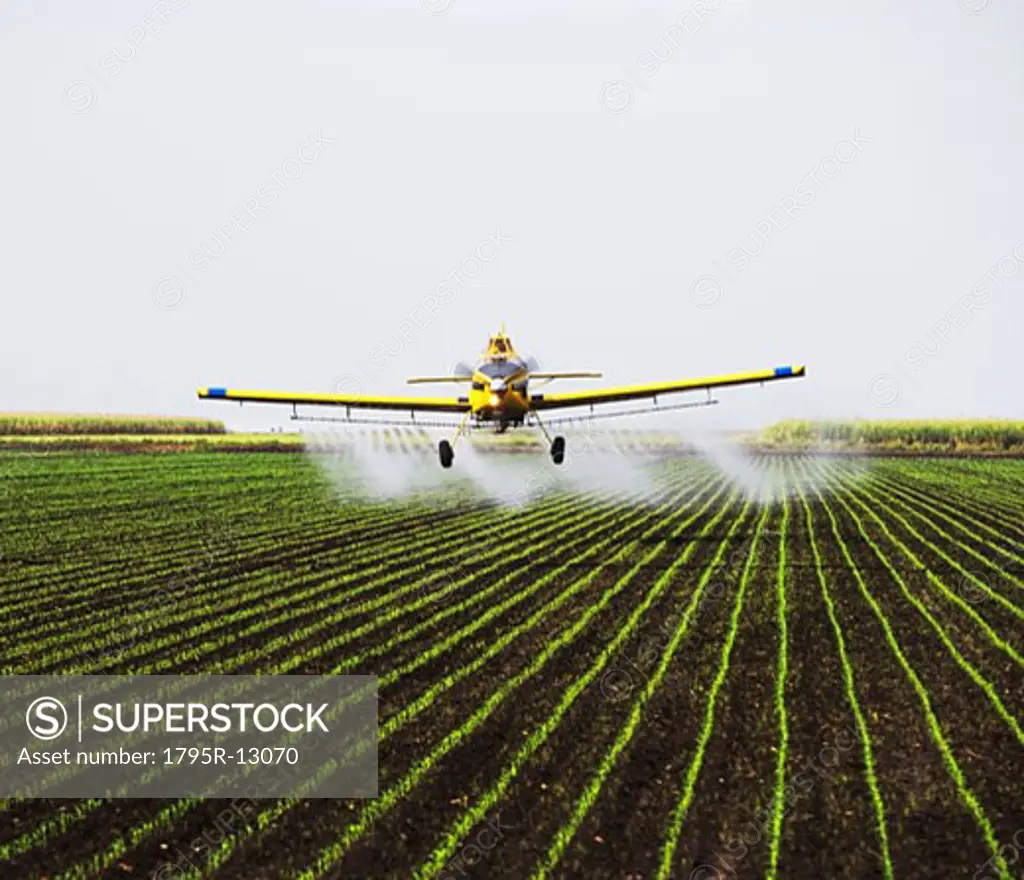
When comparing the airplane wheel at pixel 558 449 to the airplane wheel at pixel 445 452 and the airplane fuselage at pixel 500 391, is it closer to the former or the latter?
the airplane fuselage at pixel 500 391

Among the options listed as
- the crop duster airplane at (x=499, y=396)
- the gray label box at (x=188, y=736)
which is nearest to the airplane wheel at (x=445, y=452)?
Answer: the crop duster airplane at (x=499, y=396)

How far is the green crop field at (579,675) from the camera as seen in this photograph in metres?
8.21

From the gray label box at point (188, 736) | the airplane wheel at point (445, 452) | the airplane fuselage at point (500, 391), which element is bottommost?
the gray label box at point (188, 736)

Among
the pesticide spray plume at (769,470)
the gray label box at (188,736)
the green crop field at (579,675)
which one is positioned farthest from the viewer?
the pesticide spray plume at (769,470)

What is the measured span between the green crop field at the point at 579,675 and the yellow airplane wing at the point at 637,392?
12.4 feet

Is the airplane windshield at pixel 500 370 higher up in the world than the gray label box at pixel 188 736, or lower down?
higher up

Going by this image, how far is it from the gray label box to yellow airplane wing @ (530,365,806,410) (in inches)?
561

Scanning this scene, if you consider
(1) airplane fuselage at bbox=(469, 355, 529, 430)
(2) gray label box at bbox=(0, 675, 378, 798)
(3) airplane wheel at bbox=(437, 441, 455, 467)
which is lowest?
(2) gray label box at bbox=(0, 675, 378, 798)

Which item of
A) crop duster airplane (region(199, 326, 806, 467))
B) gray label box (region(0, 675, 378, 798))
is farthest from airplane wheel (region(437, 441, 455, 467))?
gray label box (region(0, 675, 378, 798))

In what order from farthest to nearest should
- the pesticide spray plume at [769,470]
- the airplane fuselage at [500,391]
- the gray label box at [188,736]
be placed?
the pesticide spray plume at [769,470], the airplane fuselage at [500,391], the gray label box at [188,736]

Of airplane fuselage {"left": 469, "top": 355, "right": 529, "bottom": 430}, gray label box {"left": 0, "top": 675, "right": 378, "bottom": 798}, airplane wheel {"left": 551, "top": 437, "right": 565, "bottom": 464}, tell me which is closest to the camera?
gray label box {"left": 0, "top": 675, "right": 378, "bottom": 798}

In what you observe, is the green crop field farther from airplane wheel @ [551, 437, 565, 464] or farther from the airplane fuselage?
the airplane fuselage

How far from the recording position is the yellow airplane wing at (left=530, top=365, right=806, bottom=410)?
82.3 ft

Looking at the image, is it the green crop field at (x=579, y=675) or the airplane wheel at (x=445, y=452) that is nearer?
the green crop field at (x=579, y=675)
